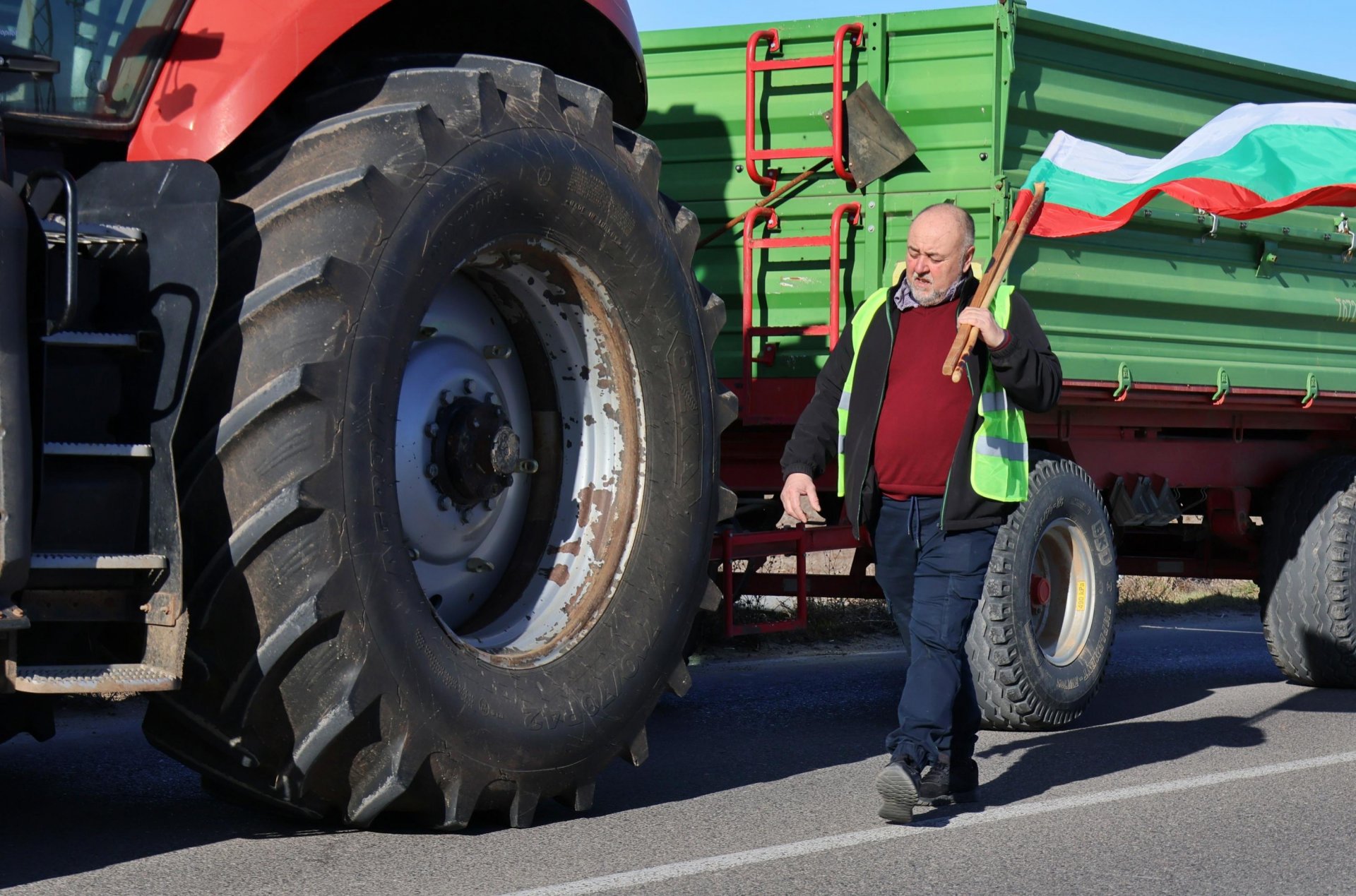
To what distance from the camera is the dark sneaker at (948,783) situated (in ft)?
15.3

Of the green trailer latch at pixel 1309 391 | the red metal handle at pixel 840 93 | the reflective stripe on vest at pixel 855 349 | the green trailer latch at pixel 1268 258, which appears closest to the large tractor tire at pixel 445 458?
the reflective stripe on vest at pixel 855 349

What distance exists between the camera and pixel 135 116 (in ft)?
12.1

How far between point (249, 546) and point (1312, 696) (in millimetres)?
5799

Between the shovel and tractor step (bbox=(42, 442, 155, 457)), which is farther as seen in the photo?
→ the shovel

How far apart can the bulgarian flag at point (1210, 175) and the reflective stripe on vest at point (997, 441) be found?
175cm

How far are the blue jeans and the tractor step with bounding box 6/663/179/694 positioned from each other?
2.11m

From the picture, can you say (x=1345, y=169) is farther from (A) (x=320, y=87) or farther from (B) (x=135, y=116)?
(B) (x=135, y=116)

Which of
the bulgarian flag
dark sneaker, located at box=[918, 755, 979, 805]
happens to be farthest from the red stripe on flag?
dark sneaker, located at box=[918, 755, 979, 805]

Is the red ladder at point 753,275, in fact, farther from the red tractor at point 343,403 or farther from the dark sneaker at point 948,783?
the dark sneaker at point 948,783

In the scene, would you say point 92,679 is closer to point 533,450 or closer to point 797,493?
point 533,450

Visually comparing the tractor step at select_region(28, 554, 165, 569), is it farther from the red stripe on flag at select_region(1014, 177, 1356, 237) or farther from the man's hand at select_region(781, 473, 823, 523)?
the red stripe on flag at select_region(1014, 177, 1356, 237)

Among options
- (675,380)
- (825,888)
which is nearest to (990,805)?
(825,888)

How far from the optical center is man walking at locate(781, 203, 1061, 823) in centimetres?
471

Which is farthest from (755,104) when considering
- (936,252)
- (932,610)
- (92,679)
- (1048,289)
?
(92,679)
